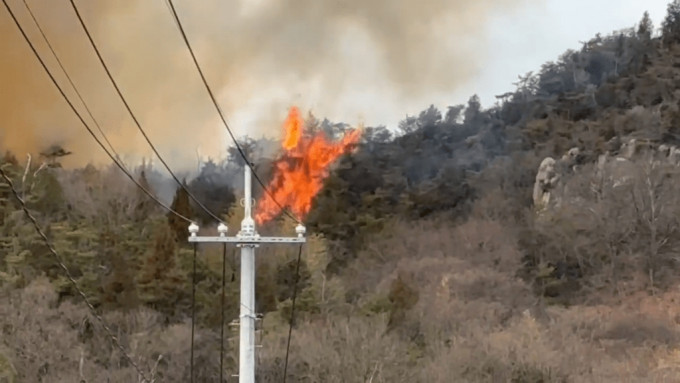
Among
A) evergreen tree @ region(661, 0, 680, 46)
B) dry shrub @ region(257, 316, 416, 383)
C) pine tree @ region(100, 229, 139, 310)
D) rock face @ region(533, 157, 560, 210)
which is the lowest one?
dry shrub @ region(257, 316, 416, 383)

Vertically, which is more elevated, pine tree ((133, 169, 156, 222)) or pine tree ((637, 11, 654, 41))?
pine tree ((637, 11, 654, 41))

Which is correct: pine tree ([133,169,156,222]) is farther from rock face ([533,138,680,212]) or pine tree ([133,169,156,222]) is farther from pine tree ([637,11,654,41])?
pine tree ([637,11,654,41])

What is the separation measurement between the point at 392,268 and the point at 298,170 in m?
7.64

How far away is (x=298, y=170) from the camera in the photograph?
111 feet

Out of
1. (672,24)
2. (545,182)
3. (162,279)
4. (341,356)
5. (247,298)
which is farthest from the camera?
(672,24)

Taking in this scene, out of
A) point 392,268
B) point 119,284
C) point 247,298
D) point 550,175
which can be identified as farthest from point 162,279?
point 550,175

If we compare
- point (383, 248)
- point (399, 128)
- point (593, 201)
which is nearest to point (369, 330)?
point (383, 248)

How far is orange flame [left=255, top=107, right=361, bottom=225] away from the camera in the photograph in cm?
3145

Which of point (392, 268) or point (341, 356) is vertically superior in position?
point (392, 268)

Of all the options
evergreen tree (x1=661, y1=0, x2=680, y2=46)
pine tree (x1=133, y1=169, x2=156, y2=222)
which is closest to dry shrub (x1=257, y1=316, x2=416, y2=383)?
pine tree (x1=133, y1=169, x2=156, y2=222)

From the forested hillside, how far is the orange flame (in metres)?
0.73

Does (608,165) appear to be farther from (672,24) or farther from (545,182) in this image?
(672,24)

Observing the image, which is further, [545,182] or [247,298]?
[545,182]

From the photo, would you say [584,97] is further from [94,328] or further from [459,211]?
[94,328]
